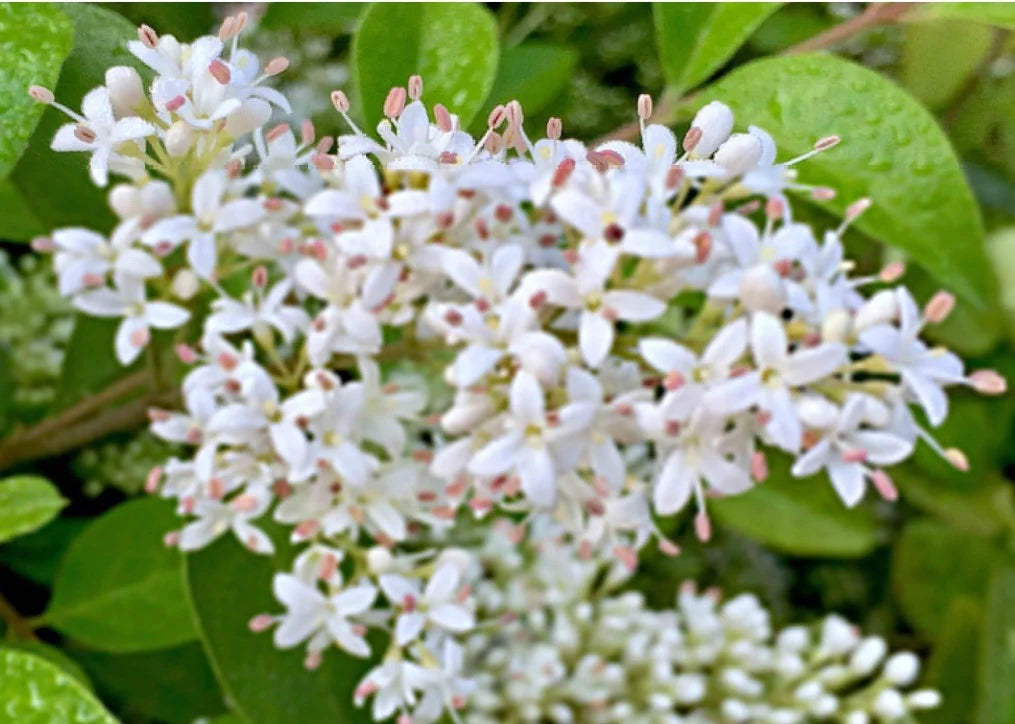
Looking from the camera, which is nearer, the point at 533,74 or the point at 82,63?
the point at 82,63

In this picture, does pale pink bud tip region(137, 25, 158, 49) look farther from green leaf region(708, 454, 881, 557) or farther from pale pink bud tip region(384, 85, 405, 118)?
green leaf region(708, 454, 881, 557)

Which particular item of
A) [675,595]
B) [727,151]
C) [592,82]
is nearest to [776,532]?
[675,595]

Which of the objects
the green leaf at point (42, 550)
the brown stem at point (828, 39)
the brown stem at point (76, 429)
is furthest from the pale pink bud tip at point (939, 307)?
the green leaf at point (42, 550)

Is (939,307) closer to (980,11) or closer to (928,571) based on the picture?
(980,11)

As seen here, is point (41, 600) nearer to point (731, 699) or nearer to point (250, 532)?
point (250, 532)

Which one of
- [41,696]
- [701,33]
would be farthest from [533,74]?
[41,696]
